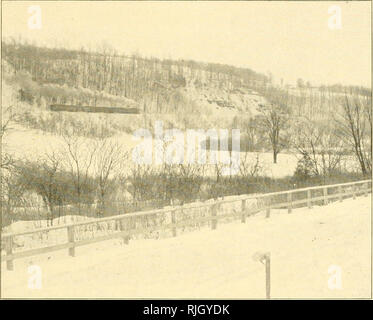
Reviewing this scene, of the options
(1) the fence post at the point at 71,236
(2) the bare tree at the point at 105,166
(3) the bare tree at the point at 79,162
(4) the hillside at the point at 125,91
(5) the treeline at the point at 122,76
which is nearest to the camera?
(1) the fence post at the point at 71,236

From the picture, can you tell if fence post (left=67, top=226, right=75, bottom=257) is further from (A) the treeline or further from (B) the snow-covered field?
(A) the treeline

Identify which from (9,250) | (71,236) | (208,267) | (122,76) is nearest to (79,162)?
(71,236)

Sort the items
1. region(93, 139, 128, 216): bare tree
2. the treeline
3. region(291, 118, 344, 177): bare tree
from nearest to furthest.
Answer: region(93, 139, 128, 216): bare tree → the treeline → region(291, 118, 344, 177): bare tree

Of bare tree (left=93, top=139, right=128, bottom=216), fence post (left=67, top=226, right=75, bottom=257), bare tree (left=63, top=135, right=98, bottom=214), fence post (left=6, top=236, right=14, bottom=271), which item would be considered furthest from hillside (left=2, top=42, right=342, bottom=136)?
fence post (left=6, top=236, right=14, bottom=271)

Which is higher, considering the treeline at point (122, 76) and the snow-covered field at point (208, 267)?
the treeline at point (122, 76)

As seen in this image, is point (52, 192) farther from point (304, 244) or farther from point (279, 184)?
point (279, 184)

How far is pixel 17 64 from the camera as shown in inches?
906

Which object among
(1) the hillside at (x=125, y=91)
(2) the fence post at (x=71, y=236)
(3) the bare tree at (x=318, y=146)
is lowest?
(3) the bare tree at (x=318, y=146)

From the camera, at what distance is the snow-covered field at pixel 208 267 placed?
789 centimetres

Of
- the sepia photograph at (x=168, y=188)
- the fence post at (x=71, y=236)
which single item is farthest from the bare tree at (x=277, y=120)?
the fence post at (x=71, y=236)

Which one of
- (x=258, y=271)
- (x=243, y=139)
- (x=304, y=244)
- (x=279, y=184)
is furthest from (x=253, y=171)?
(x=258, y=271)

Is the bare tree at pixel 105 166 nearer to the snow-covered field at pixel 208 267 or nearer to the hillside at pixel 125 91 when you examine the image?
the hillside at pixel 125 91

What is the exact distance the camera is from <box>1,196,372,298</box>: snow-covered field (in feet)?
25.9
